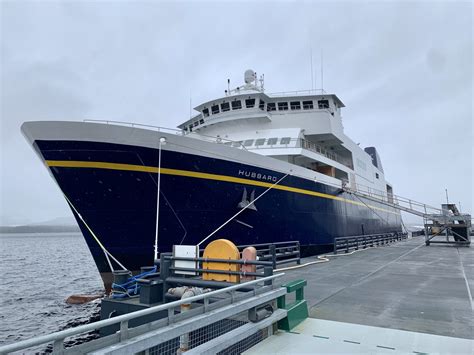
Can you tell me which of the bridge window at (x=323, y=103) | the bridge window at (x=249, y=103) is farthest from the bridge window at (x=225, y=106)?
the bridge window at (x=323, y=103)

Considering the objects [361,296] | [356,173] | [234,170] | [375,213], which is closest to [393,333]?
[361,296]

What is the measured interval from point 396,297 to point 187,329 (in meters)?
4.75

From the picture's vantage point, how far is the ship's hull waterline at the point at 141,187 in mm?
8594

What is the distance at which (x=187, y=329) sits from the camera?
3.02m

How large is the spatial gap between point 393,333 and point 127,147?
7.26 metres

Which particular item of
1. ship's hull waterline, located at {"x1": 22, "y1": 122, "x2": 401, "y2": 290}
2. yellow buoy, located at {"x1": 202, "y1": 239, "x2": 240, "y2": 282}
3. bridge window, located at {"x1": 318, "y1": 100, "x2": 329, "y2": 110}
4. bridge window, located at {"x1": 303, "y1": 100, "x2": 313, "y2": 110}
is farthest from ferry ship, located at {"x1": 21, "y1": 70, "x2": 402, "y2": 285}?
bridge window, located at {"x1": 318, "y1": 100, "x2": 329, "y2": 110}

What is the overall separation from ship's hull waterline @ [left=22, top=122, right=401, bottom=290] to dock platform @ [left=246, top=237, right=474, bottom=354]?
9.88ft

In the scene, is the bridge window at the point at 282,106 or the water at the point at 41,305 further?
the bridge window at the point at 282,106

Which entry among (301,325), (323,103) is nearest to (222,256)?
(301,325)

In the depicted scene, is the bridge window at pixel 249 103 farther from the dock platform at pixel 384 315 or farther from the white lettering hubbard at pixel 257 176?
the dock platform at pixel 384 315

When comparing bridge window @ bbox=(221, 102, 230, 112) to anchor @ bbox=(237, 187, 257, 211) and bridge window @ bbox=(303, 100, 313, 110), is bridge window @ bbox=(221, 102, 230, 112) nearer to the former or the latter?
bridge window @ bbox=(303, 100, 313, 110)

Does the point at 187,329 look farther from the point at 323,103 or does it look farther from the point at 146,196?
the point at 323,103

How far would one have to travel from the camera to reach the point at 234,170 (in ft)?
34.6

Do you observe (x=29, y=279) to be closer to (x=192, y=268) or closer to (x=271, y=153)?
(x=271, y=153)
